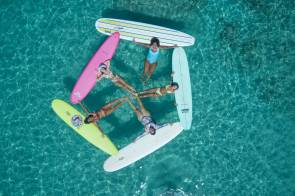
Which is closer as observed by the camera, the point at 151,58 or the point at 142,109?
the point at 151,58

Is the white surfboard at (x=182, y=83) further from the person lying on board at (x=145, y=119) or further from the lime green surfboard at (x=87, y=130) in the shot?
the lime green surfboard at (x=87, y=130)

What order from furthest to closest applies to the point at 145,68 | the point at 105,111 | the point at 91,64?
the point at 145,68, the point at 91,64, the point at 105,111

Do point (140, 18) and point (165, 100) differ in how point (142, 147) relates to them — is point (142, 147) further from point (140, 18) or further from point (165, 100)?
point (140, 18)

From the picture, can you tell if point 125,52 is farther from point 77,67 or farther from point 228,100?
point 228,100

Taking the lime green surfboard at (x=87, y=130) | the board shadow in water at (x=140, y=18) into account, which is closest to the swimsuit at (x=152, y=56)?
the board shadow in water at (x=140, y=18)

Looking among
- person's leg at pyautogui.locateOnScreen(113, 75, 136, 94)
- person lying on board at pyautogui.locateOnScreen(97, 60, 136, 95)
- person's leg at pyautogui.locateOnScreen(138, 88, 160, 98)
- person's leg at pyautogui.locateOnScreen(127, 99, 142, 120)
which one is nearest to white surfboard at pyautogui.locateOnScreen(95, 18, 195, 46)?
person lying on board at pyautogui.locateOnScreen(97, 60, 136, 95)

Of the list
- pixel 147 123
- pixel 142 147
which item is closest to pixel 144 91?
pixel 147 123

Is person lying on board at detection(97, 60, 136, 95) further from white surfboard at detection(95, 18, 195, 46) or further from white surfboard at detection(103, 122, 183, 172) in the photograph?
white surfboard at detection(103, 122, 183, 172)
